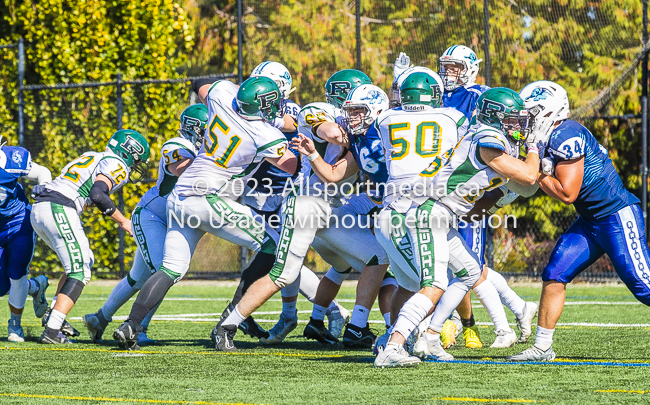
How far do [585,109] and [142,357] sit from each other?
8.99m

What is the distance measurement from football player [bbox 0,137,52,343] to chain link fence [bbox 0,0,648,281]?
5895 mm

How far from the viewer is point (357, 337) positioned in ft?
19.9

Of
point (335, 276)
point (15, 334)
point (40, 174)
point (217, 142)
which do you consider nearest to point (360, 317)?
point (335, 276)

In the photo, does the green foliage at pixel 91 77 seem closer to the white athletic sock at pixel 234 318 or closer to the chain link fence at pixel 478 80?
the chain link fence at pixel 478 80

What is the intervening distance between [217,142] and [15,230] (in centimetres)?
219

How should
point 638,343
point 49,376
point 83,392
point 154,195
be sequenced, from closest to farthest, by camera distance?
point 83,392, point 49,376, point 638,343, point 154,195

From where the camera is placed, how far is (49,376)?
15.7 feet

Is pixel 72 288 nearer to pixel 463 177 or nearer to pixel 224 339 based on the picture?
pixel 224 339

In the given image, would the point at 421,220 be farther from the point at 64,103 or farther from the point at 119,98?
the point at 64,103

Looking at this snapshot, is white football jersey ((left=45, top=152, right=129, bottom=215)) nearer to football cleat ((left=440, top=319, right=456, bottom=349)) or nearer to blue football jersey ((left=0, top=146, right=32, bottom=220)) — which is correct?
blue football jersey ((left=0, top=146, right=32, bottom=220))

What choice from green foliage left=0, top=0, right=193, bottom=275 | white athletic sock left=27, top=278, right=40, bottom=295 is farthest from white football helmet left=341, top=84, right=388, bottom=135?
green foliage left=0, top=0, right=193, bottom=275

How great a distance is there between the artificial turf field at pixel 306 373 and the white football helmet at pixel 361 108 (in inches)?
59.4

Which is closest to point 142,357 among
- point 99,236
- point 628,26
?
point 99,236

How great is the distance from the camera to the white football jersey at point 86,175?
6.67 m
